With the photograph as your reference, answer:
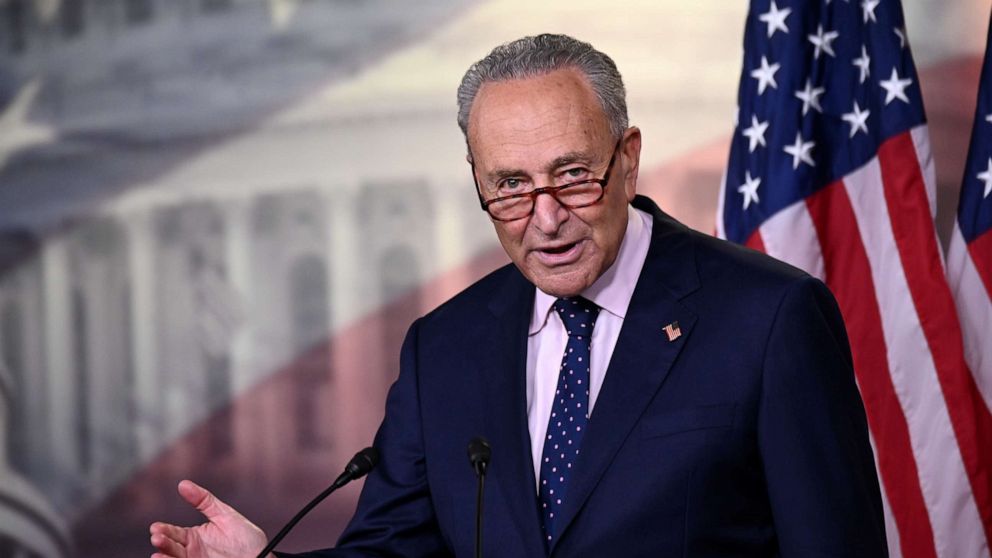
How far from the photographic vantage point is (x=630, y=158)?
208cm

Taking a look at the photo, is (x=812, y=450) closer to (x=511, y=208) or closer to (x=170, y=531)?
(x=511, y=208)

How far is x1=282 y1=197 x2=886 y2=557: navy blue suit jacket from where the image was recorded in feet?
6.09

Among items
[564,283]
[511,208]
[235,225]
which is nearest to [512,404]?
[564,283]

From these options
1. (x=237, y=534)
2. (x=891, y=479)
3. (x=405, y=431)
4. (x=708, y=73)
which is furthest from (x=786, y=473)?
(x=708, y=73)

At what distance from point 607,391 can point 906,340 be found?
4.71 feet

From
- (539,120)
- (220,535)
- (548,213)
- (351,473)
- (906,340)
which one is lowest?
(906,340)

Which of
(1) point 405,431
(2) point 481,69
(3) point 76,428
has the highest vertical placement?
(2) point 481,69

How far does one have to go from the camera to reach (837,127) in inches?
128

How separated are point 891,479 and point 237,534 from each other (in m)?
1.80

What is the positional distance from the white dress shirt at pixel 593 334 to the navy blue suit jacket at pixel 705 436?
0.03 m

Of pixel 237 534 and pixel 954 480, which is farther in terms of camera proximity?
pixel 954 480

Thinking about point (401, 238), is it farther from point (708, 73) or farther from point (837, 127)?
point (837, 127)

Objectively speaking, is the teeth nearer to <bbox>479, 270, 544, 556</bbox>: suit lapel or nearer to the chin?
the chin

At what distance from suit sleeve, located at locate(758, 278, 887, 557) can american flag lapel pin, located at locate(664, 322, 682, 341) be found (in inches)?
5.8
